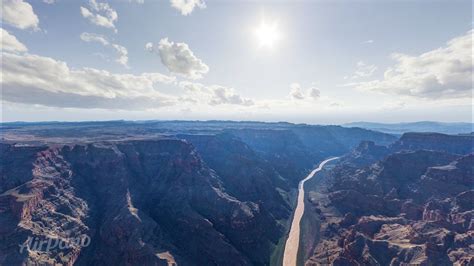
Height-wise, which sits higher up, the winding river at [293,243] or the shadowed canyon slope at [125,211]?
the shadowed canyon slope at [125,211]

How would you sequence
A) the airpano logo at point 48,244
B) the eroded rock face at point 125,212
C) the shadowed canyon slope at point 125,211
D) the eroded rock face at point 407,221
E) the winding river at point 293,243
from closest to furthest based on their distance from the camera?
the airpano logo at point 48,244 → the eroded rock face at point 407,221 → the eroded rock face at point 125,212 → the shadowed canyon slope at point 125,211 → the winding river at point 293,243

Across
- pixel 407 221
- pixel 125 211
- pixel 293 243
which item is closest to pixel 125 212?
pixel 125 211

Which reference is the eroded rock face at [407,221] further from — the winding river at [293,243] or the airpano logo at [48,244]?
the airpano logo at [48,244]

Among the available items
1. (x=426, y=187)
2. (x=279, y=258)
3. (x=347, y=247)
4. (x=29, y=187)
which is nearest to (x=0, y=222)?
(x=29, y=187)

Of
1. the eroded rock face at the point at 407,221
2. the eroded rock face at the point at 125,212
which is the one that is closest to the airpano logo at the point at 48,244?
the eroded rock face at the point at 125,212

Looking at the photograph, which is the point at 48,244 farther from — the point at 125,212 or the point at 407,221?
the point at 407,221

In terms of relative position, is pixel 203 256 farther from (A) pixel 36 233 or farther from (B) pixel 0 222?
(B) pixel 0 222

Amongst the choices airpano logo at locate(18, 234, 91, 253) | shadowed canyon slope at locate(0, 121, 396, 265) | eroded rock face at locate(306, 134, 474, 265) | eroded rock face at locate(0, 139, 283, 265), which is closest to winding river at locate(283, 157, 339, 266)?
shadowed canyon slope at locate(0, 121, 396, 265)

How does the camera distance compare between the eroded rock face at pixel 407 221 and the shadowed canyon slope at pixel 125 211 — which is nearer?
the eroded rock face at pixel 407 221
